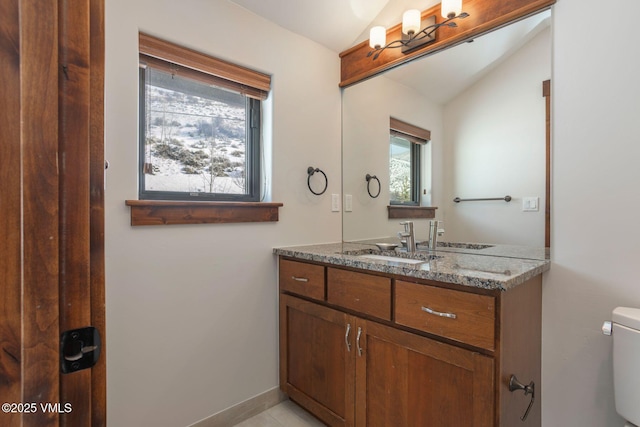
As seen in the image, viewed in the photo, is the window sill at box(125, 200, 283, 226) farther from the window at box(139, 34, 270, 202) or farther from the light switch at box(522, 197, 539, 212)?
the light switch at box(522, 197, 539, 212)

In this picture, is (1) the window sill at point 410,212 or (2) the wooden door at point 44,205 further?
(1) the window sill at point 410,212

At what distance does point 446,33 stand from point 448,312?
1389 mm

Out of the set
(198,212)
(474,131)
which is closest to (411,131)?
(474,131)

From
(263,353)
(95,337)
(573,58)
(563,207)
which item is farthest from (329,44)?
(95,337)

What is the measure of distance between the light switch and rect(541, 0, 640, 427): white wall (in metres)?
0.09

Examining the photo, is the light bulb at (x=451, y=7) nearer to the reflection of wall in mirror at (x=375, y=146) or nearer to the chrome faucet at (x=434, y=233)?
the reflection of wall in mirror at (x=375, y=146)

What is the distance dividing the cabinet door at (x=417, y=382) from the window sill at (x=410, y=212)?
76 cm

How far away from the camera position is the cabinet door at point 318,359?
149 cm

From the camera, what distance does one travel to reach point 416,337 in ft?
4.03

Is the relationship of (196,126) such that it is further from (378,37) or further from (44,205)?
(44,205)

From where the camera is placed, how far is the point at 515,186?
1.51 metres

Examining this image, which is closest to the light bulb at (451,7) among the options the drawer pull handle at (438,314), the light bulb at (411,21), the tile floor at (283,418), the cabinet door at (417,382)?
the light bulb at (411,21)

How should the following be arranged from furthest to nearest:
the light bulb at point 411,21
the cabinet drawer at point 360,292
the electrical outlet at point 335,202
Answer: the electrical outlet at point 335,202
the light bulb at point 411,21
the cabinet drawer at point 360,292

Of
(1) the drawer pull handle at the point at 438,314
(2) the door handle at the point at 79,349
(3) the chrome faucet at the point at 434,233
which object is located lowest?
(1) the drawer pull handle at the point at 438,314
